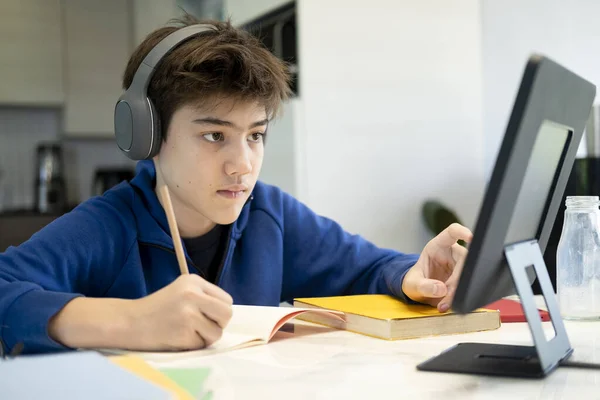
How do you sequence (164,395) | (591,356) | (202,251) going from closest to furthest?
(164,395), (591,356), (202,251)

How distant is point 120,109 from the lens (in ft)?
3.83

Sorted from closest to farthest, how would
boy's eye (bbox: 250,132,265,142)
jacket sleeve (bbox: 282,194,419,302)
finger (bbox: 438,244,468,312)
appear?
finger (bbox: 438,244,468,312)
boy's eye (bbox: 250,132,265,142)
jacket sleeve (bbox: 282,194,419,302)

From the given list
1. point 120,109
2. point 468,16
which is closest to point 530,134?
point 120,109

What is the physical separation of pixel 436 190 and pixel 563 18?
30.0 inches

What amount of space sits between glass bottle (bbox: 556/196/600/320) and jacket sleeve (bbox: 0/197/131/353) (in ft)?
2.22

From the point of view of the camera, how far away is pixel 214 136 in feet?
3.74

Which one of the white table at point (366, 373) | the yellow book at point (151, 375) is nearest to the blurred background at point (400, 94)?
the white table at point (366, 373)

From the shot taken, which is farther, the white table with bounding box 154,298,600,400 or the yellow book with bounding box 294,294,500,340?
the yellow book with bounding box 294,294,500,340

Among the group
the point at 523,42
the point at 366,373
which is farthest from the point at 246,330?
the point at 523,42

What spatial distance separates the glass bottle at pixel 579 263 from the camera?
102 centimetres

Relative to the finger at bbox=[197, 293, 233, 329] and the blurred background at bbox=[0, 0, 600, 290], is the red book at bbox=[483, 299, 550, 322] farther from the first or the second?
the blurred background at bbox=[0, 0, 600, 290]

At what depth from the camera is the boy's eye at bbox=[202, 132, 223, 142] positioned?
1.13 m

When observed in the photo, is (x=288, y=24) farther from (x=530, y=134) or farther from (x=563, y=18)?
(x=530, y=134)

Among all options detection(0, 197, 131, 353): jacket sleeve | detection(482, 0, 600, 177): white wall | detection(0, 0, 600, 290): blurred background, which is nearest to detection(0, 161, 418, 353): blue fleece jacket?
detection(0, 197, 131, 353): jacket sleeve
